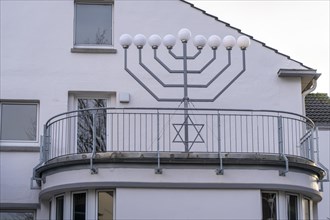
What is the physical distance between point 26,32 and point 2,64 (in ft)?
3.35

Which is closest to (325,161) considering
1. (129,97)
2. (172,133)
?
(172,133)

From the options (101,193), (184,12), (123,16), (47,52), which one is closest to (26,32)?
(47,52)

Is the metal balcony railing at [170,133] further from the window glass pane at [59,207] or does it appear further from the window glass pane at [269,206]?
the window glass pane at [269,206]

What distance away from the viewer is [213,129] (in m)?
23.2

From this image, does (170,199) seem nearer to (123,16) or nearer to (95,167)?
(95,167)

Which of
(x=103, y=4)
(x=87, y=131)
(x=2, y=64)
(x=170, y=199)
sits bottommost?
(x=170, y=199)

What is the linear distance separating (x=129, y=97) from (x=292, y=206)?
503 centimetres

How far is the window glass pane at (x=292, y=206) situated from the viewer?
20750 millimetres

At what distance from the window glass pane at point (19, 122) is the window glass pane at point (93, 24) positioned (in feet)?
7.00

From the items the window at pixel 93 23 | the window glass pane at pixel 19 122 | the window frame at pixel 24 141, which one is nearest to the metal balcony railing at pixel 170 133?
the window frame at pixel 24 141

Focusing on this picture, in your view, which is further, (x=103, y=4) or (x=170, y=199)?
(x=103, y=4)

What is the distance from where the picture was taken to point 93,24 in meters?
24.3

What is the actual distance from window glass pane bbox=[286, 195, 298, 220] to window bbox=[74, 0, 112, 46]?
6363 mm

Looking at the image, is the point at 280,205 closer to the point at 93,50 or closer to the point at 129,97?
the point at 129,97
